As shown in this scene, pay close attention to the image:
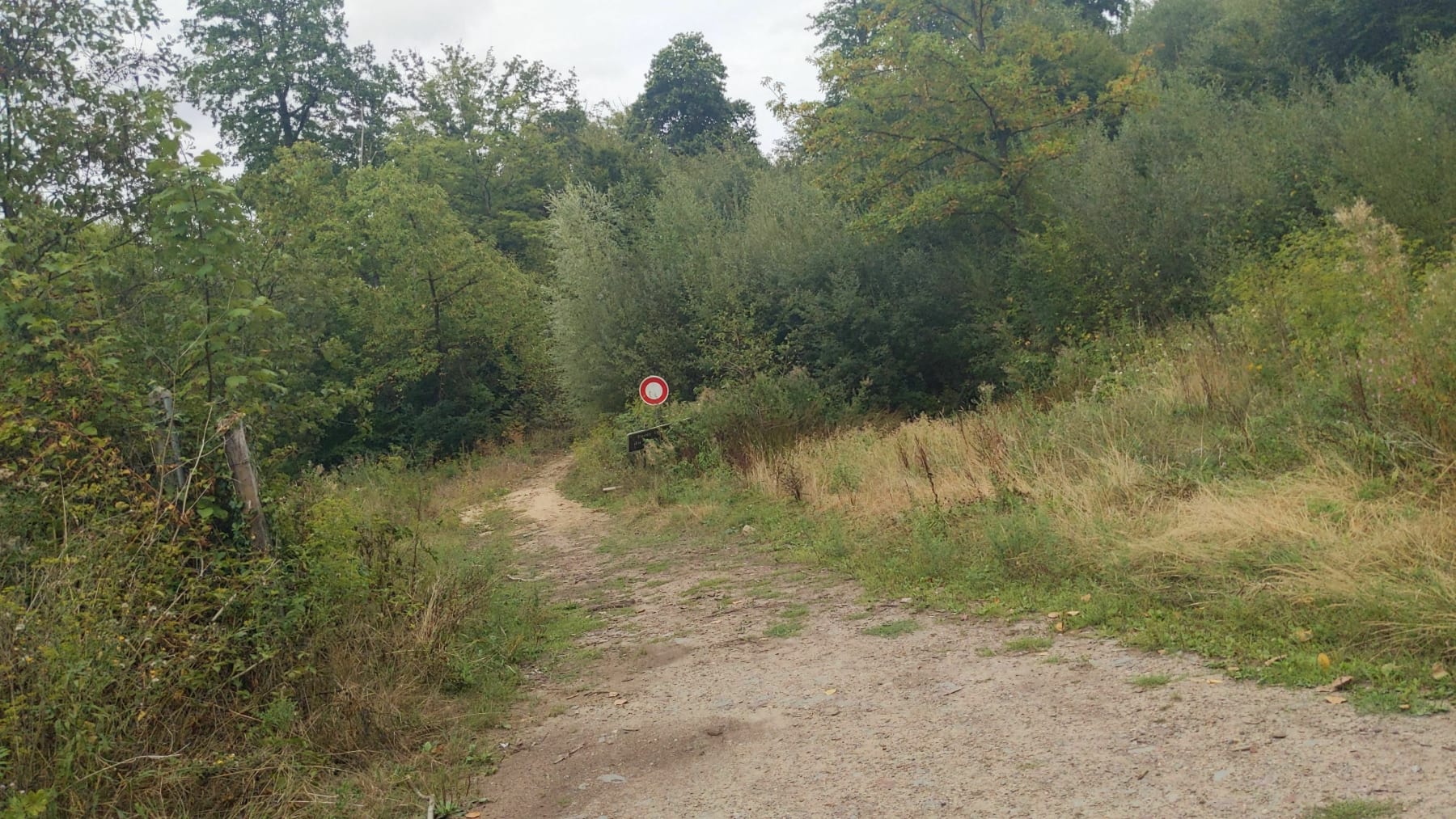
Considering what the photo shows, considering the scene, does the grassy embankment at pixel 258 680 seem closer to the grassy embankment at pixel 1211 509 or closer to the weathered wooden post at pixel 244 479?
the weathered wooden post at pixel 244 479

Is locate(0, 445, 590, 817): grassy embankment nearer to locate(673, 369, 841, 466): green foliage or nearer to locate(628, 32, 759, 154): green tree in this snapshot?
locate(673, 369, 841, 466): green foliage

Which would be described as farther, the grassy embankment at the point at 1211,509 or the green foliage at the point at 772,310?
the green foliage at the point at 772,310

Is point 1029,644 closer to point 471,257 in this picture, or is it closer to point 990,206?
point 990,206

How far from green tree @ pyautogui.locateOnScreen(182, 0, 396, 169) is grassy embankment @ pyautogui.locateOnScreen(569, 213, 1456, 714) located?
31.1m

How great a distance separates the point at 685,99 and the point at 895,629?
134ft

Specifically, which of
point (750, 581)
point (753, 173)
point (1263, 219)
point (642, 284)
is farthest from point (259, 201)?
point (1263, 219)

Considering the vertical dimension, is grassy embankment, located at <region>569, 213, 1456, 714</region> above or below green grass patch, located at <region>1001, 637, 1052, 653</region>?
above

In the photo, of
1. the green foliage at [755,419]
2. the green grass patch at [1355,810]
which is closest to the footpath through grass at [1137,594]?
the green grass patch at [1355,810]

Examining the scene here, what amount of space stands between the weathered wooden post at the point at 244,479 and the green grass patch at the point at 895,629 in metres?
3.89

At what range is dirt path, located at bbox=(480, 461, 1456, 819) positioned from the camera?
3.89 meters

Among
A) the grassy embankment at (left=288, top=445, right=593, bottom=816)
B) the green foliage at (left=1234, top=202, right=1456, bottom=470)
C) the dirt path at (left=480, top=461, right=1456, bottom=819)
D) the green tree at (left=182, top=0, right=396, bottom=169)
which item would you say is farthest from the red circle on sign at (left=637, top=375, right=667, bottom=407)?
the green tree at (left=182, top=0, right=396, bottom=169)

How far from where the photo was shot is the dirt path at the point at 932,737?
153 inches

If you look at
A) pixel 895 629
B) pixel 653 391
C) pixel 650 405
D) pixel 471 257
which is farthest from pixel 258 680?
pixel 471 257

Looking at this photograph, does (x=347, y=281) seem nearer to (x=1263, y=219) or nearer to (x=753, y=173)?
(x=753, y=173)
